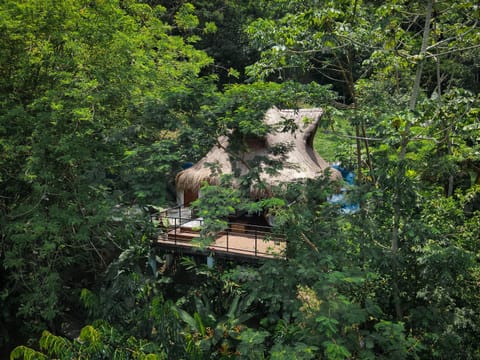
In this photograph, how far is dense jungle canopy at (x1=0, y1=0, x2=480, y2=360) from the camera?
475 centimetres

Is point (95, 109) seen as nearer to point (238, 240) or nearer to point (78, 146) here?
point (78, 146)

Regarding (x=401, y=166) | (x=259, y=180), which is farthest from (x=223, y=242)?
(x=401, y=166)

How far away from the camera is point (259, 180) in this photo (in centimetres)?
509

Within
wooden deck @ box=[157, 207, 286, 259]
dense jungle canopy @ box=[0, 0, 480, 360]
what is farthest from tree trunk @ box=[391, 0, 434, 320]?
wooden deck @ box=[157, 207, 286, 259]

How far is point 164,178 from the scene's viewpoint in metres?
5.48

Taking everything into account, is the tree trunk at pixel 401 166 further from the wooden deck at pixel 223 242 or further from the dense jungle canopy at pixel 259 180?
the wooden deck at pixel 223 242

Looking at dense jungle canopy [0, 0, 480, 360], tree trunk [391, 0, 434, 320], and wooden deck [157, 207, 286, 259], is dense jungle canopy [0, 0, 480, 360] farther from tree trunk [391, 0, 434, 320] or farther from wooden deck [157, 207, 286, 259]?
wooden deck [157, 207, 286, 259]

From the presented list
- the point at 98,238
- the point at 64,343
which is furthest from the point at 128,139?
the point at 64,343

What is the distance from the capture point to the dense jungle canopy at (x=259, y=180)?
475 cm

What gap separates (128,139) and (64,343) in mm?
3141

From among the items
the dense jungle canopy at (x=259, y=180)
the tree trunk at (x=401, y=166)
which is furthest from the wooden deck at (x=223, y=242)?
the tree trunk at (x=401, y=166)

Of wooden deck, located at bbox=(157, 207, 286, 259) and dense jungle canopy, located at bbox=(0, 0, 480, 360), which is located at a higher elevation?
dense jungle canopy, located at bbox=(0, 0, 480, 360)

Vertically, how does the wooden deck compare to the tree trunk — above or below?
below

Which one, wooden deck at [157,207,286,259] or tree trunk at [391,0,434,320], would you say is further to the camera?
wooden deck at [157,207,286,259]
